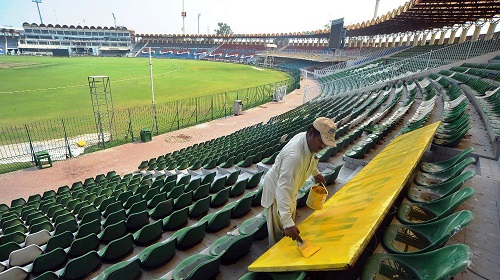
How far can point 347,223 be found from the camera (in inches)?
107

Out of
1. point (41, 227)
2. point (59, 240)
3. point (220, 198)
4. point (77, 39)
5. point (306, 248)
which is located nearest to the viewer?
point (306, 248)

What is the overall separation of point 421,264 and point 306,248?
93 centimetres

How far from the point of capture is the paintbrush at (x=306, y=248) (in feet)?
8.07

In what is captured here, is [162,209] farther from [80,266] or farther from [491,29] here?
[491,29]

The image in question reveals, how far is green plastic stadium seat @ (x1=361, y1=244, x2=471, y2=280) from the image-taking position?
1.81 meters

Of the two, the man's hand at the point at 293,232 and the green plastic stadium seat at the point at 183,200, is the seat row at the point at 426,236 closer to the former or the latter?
the man's hand at the point at 293,232

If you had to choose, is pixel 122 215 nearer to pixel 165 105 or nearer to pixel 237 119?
pixel 237 119

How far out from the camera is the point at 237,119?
20781 millimetres

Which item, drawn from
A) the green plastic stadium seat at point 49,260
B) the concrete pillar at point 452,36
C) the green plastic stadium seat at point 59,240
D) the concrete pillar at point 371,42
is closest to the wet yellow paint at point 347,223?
the green plastic stadium seat at point 49,260

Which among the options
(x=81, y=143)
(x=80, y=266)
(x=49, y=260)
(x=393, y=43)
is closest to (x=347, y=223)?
(x=80, y=266)

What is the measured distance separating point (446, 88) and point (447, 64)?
26.5 ft

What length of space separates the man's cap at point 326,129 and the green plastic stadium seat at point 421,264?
1162mm

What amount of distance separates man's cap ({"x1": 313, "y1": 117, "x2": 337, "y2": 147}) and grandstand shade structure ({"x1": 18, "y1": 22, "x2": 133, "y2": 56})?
124860 millimetres

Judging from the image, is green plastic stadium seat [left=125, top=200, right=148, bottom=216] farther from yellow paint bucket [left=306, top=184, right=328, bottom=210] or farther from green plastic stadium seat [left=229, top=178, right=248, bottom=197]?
yellow paint bucket [left=306, top=184, right=328, bottom=210]
